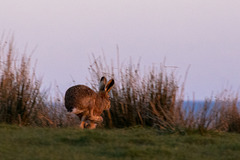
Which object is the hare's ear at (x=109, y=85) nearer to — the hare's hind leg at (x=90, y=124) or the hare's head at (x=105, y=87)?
the hare's head at (x=105, y=87)

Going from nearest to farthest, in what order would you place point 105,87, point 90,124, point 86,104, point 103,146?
point 103,146
point 86,104
point 90,124
point 105,87

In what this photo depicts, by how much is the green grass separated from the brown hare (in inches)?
59.8

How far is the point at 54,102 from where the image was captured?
1129 cm

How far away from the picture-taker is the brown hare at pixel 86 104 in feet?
28.2

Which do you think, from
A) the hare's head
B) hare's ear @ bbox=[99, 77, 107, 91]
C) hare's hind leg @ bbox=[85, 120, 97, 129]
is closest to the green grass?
hare's hind leg @ bbox=[85, 120, 97, 129]

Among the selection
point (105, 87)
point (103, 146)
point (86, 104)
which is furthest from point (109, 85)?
point (103, 146)

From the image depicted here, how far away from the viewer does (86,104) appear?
8.72m

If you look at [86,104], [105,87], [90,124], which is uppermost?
[105,87]

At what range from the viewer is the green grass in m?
5.27

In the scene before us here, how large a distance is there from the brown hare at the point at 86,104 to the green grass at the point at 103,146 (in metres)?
1.52

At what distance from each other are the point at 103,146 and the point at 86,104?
291 centimetres

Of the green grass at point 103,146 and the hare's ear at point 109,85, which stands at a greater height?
the hare's ear at point 109,85

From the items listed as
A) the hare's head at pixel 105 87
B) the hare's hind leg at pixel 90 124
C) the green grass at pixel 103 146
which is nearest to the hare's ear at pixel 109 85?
the hare's head at pixel 105 87

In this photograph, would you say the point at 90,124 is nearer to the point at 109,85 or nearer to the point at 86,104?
the point at 86,104
